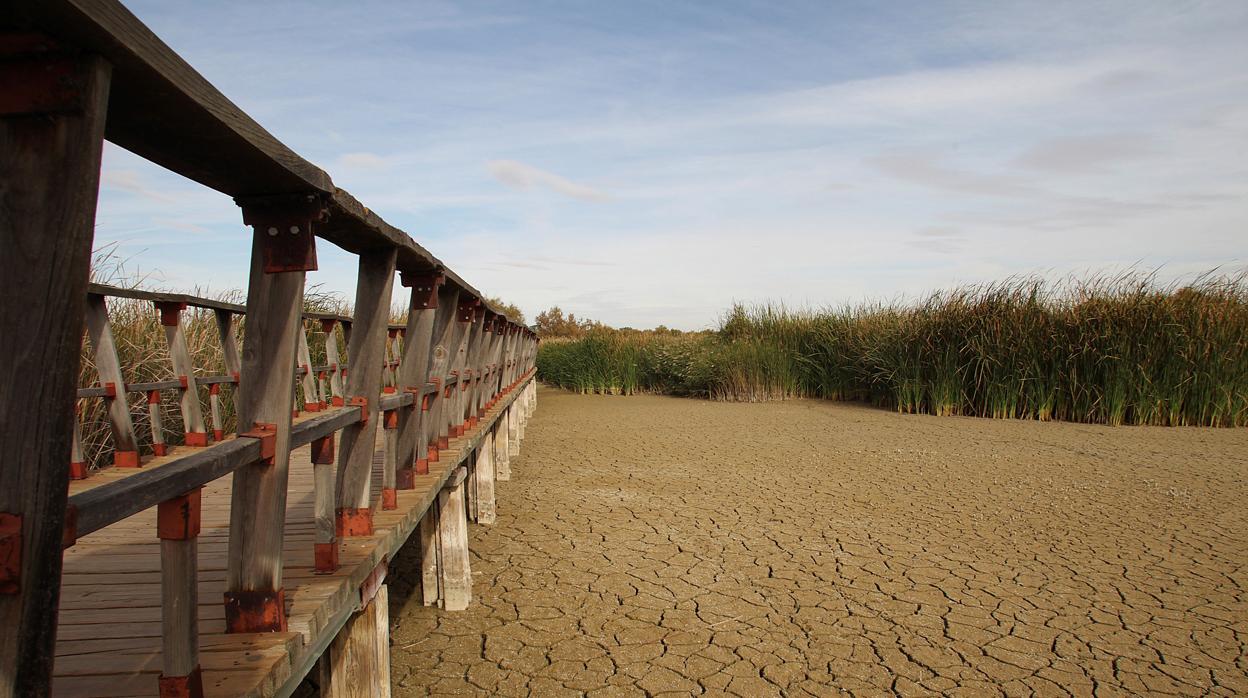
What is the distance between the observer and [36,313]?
115 centimetres

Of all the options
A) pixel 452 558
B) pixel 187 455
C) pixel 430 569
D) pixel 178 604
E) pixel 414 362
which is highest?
pixel 414 362

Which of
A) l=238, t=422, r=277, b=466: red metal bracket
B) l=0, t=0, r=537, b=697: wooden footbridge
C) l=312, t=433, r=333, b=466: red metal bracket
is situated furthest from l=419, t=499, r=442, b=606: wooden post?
l=238, t=422, r=277, b=466: red metal bracket

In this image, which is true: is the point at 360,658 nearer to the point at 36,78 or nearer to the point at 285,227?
the point at 285,227

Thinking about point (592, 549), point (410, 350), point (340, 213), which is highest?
point (340, 213)

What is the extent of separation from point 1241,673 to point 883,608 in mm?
1687

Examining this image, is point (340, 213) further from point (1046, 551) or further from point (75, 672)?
point (1046, 551)

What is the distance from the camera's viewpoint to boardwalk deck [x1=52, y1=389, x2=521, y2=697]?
1.92 meters

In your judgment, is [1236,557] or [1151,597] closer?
[1151,597]

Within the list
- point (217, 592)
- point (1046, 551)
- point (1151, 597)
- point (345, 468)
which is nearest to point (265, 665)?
point (217, 592)

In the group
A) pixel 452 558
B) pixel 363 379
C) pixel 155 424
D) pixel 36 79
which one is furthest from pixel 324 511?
pixel 155 424

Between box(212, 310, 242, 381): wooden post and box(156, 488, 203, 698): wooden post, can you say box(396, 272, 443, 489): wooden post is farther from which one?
box(212, 310, 242, 381): wooden post

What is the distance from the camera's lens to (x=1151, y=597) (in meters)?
4.85

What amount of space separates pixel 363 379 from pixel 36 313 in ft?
5.83

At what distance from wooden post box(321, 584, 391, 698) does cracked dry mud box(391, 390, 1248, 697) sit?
2.36 ft
